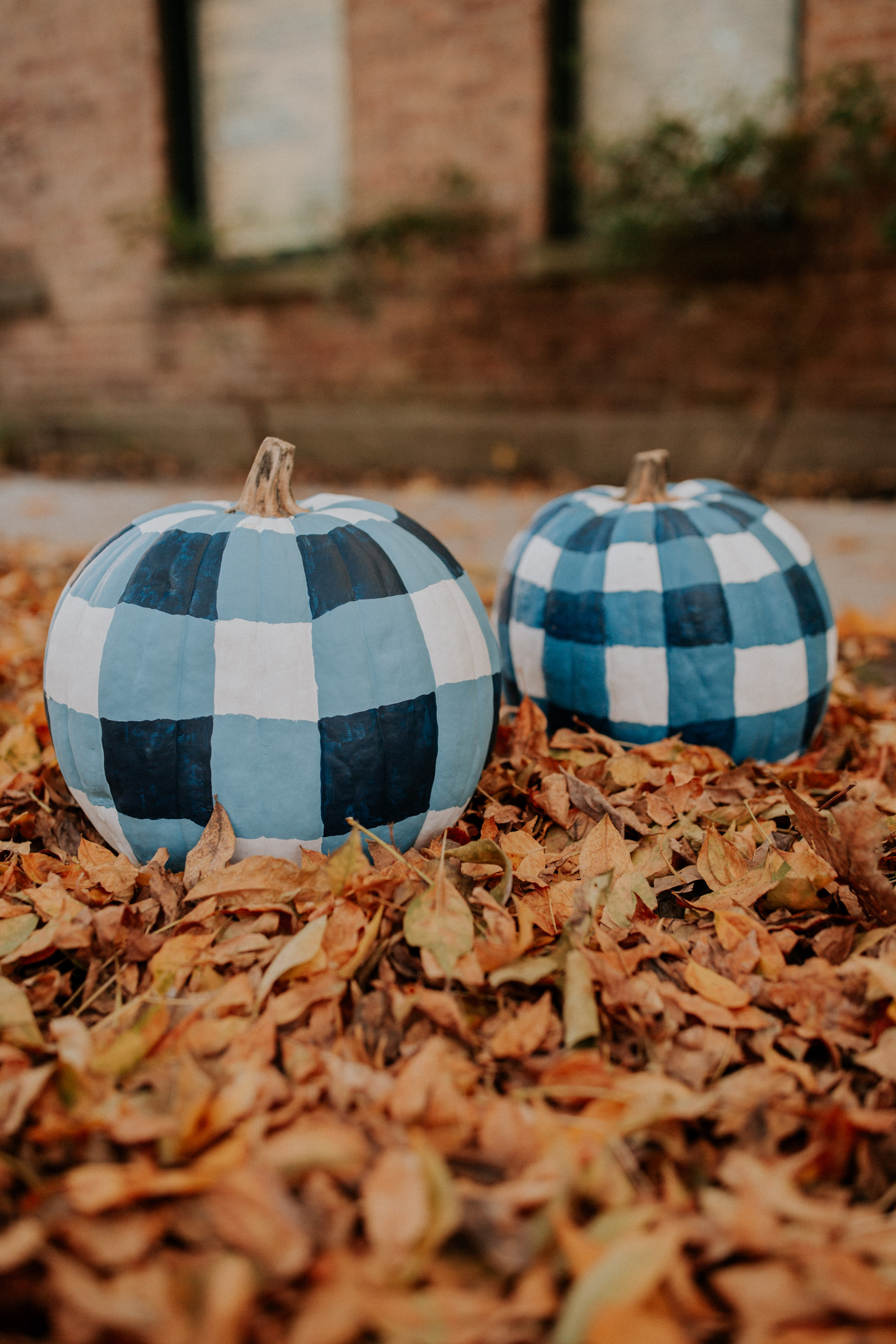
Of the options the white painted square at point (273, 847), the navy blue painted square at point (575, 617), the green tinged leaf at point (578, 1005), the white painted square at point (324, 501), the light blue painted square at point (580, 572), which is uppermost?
the white painted square at point (324, 501)

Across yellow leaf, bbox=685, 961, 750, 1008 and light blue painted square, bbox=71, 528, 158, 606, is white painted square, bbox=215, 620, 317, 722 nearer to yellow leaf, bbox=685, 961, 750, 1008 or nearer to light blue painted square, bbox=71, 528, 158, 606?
light blue painted square, bbox=71, 528, 158, 606

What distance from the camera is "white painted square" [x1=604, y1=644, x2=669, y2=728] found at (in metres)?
1.88

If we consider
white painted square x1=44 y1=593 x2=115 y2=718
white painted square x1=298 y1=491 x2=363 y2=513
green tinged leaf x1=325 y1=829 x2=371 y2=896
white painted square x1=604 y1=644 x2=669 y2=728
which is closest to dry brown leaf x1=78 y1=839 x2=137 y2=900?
white painted square x1=44 y1=593 x2=115 y2=718

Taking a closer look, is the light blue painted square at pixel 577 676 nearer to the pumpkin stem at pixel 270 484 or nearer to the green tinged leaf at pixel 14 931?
the pumpkin stem at pixel 270 484

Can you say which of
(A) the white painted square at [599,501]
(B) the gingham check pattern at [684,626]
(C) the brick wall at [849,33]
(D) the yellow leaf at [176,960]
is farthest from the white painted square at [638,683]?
(C) the brick wall at [849,33]

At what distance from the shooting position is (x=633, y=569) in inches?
74.3

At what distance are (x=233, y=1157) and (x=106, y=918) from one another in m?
0.47

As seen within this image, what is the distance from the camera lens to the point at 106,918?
135 centimetres

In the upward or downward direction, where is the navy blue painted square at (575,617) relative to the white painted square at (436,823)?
upward

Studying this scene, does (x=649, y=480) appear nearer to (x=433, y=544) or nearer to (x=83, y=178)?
(x=433, y=544)

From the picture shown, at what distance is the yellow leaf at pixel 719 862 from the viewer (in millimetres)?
1514

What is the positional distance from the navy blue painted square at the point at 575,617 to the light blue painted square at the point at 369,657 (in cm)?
52

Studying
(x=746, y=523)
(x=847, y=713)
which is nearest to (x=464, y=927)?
(x=746, y=523)

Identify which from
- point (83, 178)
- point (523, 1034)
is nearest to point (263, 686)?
point (523, 1034)
